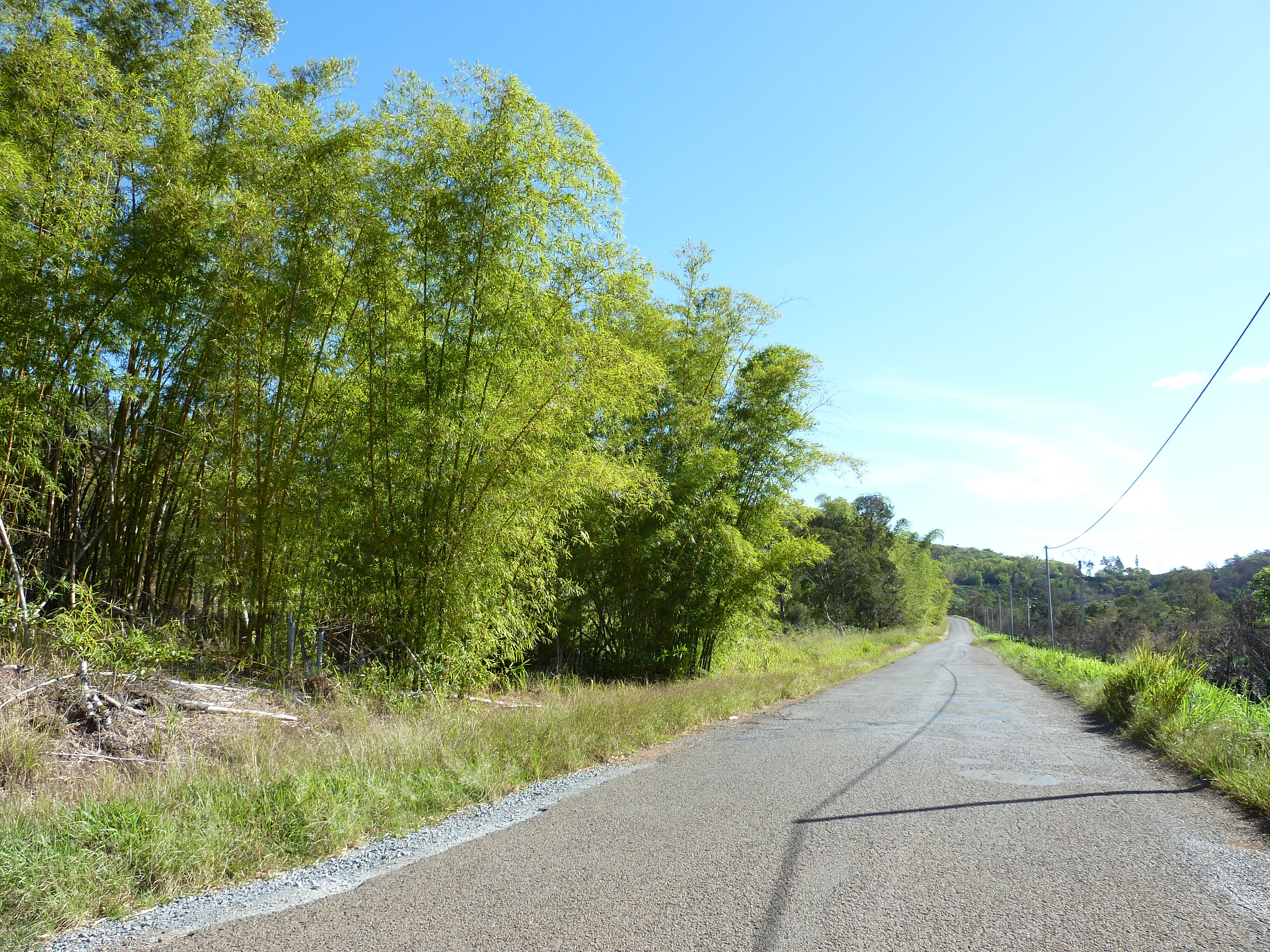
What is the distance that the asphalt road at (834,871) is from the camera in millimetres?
2729

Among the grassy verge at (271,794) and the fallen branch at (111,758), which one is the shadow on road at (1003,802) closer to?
the grassy verge at (271,794)

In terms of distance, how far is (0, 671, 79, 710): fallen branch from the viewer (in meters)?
4.35

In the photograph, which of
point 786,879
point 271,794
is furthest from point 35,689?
point 786,879

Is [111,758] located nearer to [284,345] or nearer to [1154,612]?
[284,345]

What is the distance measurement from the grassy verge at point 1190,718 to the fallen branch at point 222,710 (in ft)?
21.3

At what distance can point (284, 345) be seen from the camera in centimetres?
655

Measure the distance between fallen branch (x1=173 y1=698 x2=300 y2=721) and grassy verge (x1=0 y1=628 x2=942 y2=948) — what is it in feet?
0.34

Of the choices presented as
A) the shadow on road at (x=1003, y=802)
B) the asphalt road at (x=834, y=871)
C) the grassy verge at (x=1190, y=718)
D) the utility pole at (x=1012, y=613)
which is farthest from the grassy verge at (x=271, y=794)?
the utility pole at (x=1012, y=613)

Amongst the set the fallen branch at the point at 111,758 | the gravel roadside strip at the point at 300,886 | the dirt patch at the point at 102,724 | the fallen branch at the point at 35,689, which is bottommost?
the gravel roadside strip at the point at 300,886

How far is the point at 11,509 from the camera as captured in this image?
6.57 m

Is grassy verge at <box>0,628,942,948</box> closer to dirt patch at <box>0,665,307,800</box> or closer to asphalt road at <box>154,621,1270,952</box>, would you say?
dirt patch at <box>0,665,307,800</box>

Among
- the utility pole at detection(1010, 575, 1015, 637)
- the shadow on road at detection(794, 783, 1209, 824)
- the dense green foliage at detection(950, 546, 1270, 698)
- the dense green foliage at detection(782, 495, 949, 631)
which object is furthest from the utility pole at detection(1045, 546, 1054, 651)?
the shadow on road at detection(794, 783, 1209, 824)

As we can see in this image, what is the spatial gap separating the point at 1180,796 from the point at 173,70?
33.7 feet

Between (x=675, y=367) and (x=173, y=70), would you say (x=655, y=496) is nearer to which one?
(x=675, y=367)
